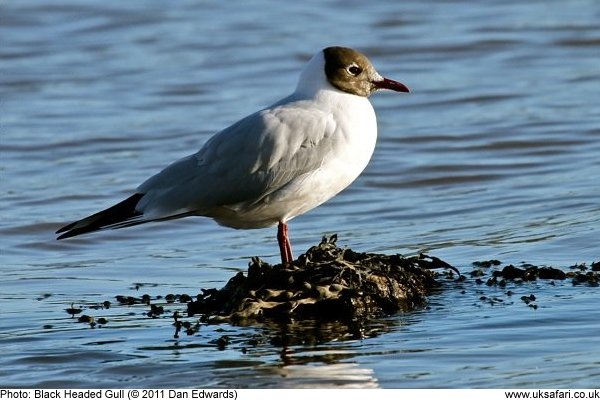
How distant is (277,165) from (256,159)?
11cm

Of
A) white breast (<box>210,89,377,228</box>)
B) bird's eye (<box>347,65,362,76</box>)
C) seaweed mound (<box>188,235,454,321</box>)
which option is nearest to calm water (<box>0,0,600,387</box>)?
seaweed mound (<box>188,235,454,321</box>)

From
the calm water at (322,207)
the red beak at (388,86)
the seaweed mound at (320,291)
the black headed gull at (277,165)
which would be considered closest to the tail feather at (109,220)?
the black headed gull at (277,165)

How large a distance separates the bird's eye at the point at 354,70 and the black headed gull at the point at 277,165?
19 millimetres

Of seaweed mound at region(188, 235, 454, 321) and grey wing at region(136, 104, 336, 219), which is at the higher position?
grey wing at region(136, 104, 336, 219)

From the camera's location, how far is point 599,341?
19.8 feet

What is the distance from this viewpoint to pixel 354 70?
23.9ft

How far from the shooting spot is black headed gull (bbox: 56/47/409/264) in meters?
6.88

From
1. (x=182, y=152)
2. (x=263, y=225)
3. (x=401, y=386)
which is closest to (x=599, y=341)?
(x=401, y=386)

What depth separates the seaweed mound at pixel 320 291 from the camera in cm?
666

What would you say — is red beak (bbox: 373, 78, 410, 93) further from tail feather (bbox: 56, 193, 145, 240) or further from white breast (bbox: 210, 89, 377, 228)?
tail feather (bbox: 56, 193, 145, 240)

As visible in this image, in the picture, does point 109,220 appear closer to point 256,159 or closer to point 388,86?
point 256,159

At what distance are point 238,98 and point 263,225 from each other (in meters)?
6.67

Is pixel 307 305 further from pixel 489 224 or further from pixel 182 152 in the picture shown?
pixel 182 152

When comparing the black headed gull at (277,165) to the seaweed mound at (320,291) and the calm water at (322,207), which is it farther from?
the calm water at (322,207)
